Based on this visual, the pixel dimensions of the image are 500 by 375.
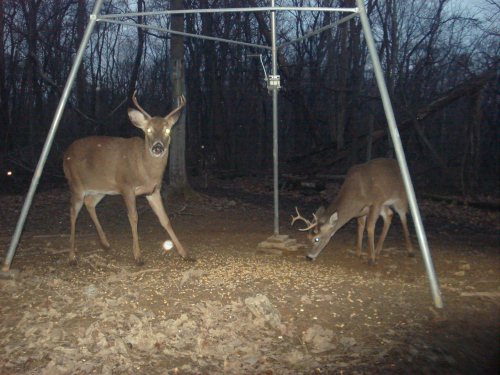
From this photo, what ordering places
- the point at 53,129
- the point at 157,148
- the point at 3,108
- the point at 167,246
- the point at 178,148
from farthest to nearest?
the point at 3,108
the point at 178,148
the point at 167,246
the point at 157,148
the point at 53,129

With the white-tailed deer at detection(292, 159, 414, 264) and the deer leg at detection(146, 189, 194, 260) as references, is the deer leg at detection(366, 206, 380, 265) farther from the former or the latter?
the deer leg at detection(146, 189, 194, 260)

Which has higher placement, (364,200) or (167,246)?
(364,200)

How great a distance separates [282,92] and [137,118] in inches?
705

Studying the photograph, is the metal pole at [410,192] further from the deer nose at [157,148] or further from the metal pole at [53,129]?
the deer nose at [157,148]

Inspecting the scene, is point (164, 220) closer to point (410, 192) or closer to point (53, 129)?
point (53, 129)

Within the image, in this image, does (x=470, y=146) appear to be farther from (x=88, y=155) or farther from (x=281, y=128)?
(x=281, y=128)

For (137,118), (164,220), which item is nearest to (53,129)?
(137,118)

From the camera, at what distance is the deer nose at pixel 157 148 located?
25.0 ft

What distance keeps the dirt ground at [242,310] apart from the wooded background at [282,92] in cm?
765

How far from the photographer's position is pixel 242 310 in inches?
210

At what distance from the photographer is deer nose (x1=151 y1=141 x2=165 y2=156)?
7.62 m

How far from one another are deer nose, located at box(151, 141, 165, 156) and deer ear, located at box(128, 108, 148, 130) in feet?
1.05

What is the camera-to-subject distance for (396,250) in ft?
28.9

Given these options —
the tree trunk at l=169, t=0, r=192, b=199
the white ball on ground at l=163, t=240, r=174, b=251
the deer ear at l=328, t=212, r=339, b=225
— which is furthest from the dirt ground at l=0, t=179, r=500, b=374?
the tree trunk at l=169, t=0, r=192, b=199
